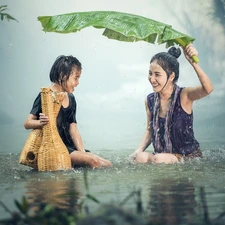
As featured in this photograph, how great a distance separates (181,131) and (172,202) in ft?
9.01

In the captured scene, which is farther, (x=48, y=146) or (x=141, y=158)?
(x=141, y=158)

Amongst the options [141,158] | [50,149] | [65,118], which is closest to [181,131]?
[141,158]

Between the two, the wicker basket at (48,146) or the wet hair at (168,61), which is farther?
the wet hair at (168,61)

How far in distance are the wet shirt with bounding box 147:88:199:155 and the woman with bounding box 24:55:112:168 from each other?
0.78 meters

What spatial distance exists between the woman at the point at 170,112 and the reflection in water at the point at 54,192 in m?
1.39

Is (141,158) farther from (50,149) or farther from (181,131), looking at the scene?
(50,149)

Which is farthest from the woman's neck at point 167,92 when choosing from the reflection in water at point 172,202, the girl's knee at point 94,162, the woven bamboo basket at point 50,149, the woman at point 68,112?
the reflection in water at point 172,202

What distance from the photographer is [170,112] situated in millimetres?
5598

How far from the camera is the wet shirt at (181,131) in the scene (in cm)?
558

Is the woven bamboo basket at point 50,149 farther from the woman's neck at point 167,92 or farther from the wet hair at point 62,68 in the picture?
the woman's neck at point 167,92

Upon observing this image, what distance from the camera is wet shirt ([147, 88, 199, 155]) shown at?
558 centimetres

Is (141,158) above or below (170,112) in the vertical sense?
below

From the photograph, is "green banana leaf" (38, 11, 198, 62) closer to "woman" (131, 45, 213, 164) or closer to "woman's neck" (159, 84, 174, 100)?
"woman" (131, 45, 213, 164)

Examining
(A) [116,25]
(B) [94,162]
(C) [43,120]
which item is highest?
(A) [116,25]
